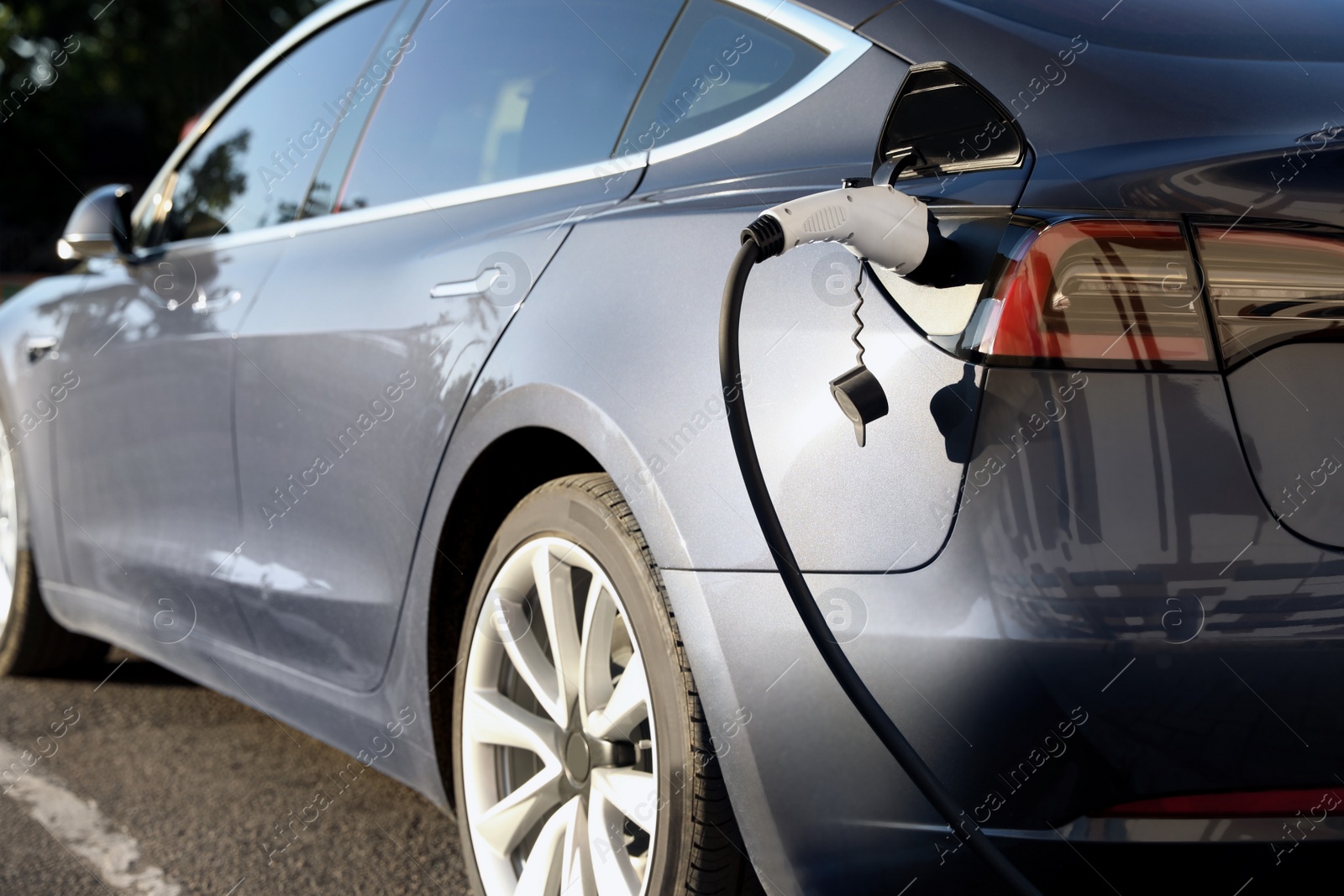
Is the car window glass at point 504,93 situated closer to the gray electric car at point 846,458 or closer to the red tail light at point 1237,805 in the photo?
the gray electric car at point 846,458

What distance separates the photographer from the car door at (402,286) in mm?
2230

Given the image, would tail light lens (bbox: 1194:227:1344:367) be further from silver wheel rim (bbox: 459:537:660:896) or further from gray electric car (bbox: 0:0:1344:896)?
silver wheel rim (bbox: 459:537:660:896)

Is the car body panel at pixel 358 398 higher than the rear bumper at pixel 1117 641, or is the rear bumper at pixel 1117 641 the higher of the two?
the car body panel at pixel 358 398

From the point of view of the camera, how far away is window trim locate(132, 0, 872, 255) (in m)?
1.85

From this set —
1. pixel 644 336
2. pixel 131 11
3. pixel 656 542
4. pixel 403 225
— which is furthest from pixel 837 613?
pixel 131 11

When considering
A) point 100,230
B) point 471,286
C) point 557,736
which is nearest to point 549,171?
point 471,286

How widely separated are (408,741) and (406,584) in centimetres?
29

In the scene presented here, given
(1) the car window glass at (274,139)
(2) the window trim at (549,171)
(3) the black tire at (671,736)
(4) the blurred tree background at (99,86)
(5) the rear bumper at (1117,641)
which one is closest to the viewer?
(5) the rear bumper at (1117,641)

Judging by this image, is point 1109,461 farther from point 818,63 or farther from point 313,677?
point 313,677

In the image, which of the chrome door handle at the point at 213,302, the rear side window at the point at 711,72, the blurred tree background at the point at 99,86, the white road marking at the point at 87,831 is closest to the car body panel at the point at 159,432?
the chrome door handle at the point at 213,302

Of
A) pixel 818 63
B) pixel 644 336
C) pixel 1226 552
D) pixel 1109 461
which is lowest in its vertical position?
pixel 1226 552

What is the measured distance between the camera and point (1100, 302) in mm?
1418

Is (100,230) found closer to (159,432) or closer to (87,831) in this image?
(159,432)

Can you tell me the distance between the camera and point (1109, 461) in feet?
4.53
